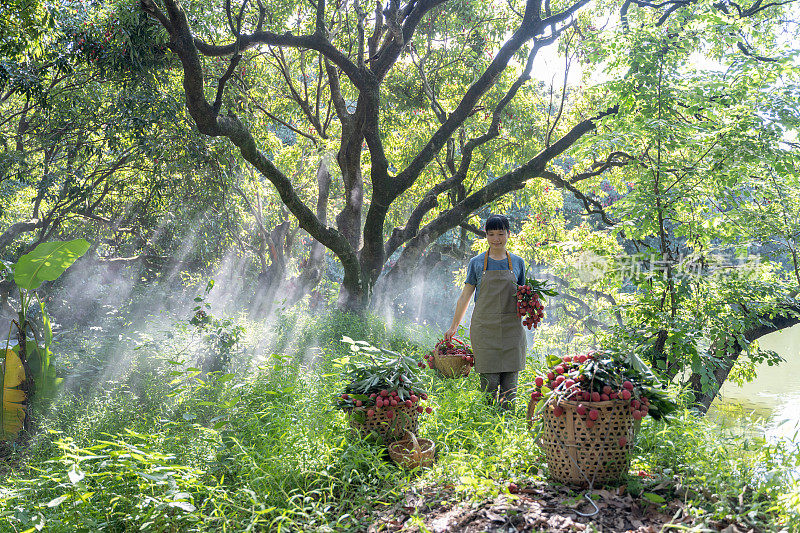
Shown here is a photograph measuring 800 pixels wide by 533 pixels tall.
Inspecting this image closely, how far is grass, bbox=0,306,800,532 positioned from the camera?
87.8 inches

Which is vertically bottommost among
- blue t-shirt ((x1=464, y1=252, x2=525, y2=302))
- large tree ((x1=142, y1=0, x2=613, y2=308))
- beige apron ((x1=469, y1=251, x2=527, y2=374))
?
beige apron ((x1=469, y1=251, x2=527, y2=374))

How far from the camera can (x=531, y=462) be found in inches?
113

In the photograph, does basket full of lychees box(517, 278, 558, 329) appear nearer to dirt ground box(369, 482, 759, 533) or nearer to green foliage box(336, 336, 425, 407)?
green foliage box(336, 336, 425, 407)

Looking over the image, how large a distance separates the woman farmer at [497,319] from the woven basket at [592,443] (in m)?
1.20

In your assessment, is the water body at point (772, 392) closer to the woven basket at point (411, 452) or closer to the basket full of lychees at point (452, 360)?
the basket full of lychees at point (452, 360)

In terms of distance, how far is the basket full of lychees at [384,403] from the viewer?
300 centimetres

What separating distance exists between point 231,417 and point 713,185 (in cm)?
428

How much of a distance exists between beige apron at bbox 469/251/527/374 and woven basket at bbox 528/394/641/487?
1.21 m

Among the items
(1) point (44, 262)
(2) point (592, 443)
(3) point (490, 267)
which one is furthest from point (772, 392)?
(1) point (44, 262)

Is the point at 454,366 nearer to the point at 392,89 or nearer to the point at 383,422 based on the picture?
the point at 383,422

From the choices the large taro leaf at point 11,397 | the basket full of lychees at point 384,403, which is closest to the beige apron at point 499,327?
the basket full of lychees at point 384,403

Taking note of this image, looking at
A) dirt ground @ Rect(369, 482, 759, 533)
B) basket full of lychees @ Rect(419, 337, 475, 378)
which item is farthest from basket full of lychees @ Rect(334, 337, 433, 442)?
basket full of lychees @ Rect(419, 337, 475, 378)

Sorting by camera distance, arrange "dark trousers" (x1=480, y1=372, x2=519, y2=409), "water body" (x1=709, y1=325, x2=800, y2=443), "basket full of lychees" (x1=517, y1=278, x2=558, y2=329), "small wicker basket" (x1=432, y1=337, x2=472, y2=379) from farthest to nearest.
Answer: "water body" (x1=709, y1=325, x2=800, y2=443)
"small wicker basket" (x1=432, y1=337, x2=472, y2=379)
"dark trousers" (x1=480, y1=372, x2=519, y2=409)
"basket full of lychees" (x1=517, y1=278, x2=558, y2=329)

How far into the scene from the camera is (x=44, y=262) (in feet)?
13.6
